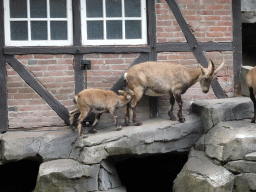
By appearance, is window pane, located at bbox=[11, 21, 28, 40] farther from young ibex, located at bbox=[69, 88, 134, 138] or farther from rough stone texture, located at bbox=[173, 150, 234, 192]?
rough stone texture, located at bbox=[173, 150, 234, 192]

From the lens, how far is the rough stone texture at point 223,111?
5.64 m

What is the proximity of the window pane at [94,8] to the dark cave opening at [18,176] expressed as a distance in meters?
3.00

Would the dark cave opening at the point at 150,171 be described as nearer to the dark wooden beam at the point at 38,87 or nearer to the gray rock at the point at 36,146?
the gray rock at the point at 36,146

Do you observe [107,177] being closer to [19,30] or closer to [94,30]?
[94,30]

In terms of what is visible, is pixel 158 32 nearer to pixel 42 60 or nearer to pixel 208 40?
pixel 208 40

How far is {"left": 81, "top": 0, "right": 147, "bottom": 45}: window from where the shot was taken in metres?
6.17

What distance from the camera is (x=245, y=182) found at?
4773 mm

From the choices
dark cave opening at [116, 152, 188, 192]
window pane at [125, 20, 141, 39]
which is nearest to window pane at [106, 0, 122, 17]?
window pane at [125, 20, 141, 39]

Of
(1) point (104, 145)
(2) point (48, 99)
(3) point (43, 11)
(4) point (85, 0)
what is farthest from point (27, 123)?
(4) point (85, 0)

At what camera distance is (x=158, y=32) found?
626cm

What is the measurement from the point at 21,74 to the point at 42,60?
0.43 m

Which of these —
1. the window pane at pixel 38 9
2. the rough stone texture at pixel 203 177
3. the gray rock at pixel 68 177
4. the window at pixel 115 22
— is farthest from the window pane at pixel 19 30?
the rough stone texture at pixel 203 177

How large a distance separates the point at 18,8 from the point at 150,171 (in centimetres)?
402

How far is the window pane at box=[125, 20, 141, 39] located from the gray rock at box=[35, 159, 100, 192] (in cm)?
241
